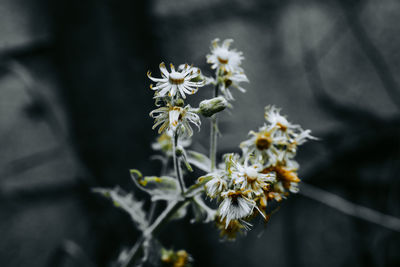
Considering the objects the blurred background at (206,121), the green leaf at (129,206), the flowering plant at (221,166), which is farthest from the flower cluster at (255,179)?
the blurred background at (206,121)

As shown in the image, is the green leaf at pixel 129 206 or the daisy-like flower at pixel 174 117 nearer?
the daisy-like flower at pixel 174 117

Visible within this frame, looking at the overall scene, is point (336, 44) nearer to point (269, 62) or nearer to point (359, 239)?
point (269, 62)

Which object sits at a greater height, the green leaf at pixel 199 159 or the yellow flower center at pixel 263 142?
the yellow flower center at pixel 263 142

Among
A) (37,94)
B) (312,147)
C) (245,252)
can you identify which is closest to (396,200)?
(312,147)

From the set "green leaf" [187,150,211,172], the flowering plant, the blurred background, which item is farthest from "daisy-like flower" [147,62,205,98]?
the blurred background

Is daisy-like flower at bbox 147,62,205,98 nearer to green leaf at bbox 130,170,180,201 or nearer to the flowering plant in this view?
the flowering plant

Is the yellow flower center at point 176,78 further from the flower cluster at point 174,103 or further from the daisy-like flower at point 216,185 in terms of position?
the daisy-like flower at point 216,185
